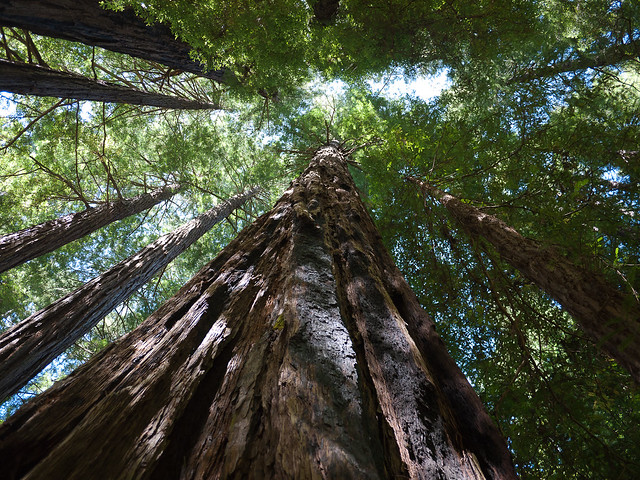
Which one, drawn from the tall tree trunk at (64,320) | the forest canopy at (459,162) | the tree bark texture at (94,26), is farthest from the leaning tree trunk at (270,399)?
the tree bark texture at (94,26)

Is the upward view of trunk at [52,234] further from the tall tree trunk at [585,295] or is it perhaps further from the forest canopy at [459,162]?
the tall tree trunk at [585,295]

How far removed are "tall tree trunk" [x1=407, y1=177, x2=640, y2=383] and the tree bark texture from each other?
16.9ft

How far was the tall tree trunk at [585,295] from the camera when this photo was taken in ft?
5.70

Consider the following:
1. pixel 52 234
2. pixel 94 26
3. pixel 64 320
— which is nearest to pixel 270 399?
pixel 64 320

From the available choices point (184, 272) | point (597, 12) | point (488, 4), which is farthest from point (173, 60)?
point (597, 12)

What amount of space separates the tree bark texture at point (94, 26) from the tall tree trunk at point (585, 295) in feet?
16.9

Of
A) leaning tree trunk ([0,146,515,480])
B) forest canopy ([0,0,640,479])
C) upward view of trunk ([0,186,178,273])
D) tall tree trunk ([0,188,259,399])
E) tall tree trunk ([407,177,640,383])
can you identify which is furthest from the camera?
upward view of trunk ([0,186,178,273])

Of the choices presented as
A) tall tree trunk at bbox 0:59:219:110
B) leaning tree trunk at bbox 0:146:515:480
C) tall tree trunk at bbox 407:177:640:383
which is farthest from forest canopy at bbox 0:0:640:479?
leaning tree trunk at bbox 0:146:515:480

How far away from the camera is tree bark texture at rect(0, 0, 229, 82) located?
3.15 meters

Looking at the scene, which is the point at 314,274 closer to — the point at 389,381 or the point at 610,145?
the point at 389,381

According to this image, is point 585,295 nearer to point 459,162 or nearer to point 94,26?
point 459,162

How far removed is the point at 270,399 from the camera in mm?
903

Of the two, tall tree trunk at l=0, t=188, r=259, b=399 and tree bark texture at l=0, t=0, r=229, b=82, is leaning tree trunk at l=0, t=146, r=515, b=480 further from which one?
tree bark texture at l=0, t=0, r=229, b=82

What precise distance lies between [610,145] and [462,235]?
6.52 ft
